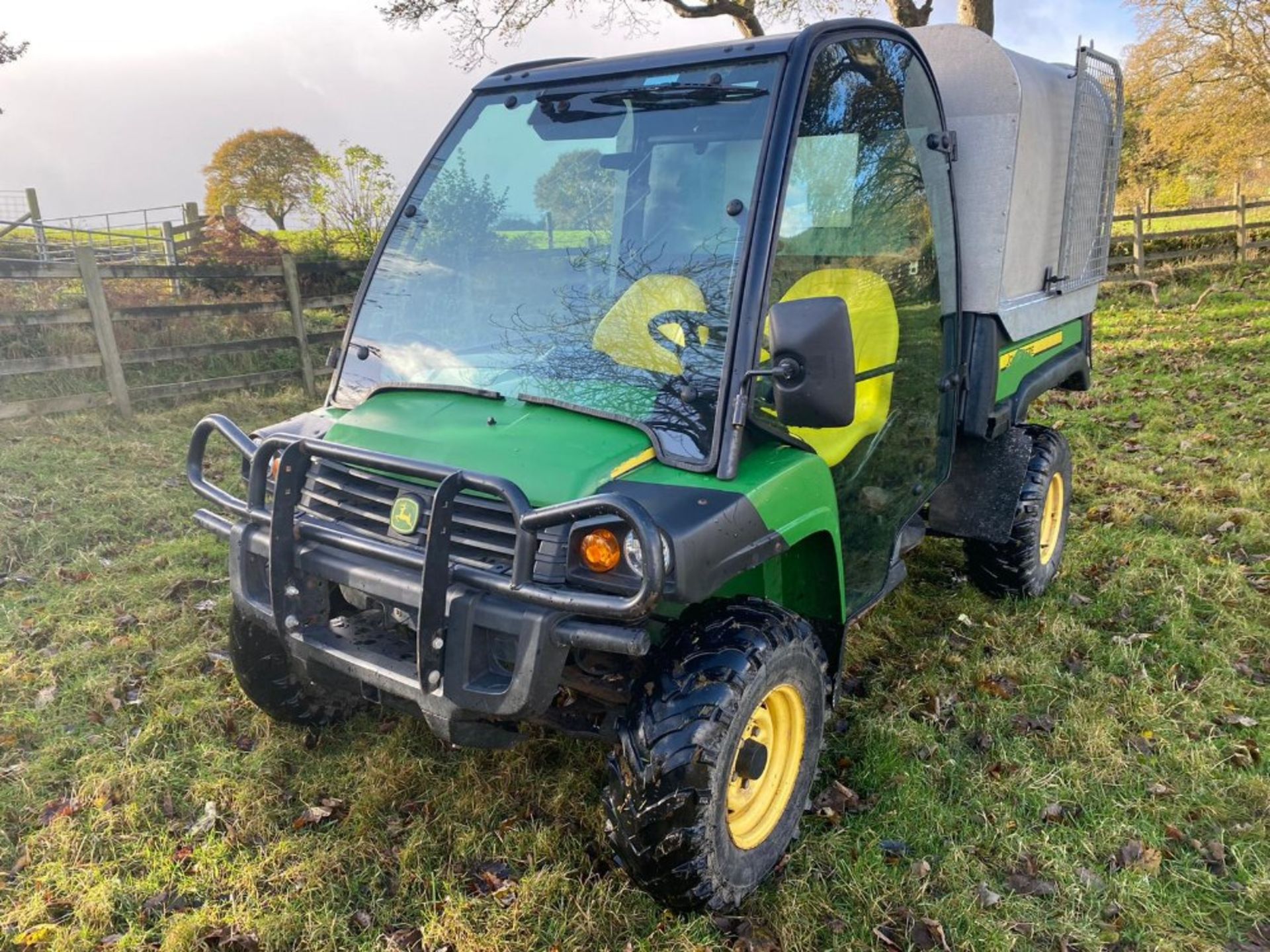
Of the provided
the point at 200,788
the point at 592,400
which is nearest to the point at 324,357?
the point at 200,788

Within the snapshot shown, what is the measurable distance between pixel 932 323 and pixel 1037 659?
1647mm

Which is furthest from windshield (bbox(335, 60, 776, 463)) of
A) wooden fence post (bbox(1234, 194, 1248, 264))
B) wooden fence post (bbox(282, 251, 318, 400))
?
wooden fence post (bbox(1234, 194, 1248, 264))

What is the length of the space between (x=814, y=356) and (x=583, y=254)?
0.96m

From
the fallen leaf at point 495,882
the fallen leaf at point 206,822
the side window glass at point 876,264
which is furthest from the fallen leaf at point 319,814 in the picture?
the side window glass at point 876,264

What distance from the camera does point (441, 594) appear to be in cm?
224

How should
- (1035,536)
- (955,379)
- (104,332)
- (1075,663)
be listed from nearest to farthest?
(955,379), (1075,663), (1035,536), (104,332)

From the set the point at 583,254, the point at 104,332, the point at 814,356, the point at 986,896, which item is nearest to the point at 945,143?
the point at 583,254

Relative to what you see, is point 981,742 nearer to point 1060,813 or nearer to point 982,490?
point 1060,813

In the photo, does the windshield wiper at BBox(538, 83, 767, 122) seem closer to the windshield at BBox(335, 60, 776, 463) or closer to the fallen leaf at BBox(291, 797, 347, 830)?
the windshield at BBox(335, 60, 776, 463)

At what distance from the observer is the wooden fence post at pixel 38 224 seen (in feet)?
53.3

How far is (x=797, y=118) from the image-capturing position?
8.57ft

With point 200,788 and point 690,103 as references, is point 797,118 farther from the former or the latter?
point 200,788

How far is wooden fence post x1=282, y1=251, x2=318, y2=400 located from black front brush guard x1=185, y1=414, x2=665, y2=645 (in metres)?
7.62

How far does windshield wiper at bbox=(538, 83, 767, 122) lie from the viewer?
2699mm
